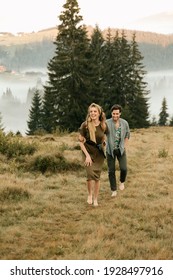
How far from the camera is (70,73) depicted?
37594 millimetres

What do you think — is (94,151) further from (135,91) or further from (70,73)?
(135,91)

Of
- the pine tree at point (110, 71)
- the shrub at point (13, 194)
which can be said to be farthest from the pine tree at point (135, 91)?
the shrub at point (13, 194)

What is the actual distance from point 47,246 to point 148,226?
2.09 metres

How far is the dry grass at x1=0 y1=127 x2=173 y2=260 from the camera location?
20.5ft

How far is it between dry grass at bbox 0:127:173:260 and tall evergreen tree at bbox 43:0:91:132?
2480 centimetres

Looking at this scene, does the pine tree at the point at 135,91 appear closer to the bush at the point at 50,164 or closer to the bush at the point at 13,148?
the bush at the point at 13,148

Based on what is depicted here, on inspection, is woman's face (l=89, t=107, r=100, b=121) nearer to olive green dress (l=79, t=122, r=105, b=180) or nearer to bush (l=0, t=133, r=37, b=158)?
olive green dress (l=79, t=122, r=105, b=180)

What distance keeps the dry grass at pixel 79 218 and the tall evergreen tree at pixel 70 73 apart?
976 inches

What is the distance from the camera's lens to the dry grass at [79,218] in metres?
6.24

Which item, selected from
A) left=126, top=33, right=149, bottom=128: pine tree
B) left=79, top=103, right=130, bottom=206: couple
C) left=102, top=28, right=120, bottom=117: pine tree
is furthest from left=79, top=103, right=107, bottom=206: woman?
left=126, top=33, right=149, bottom=128: pine tree

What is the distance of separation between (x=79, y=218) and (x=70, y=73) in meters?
30.7

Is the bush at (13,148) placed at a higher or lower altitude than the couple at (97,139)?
lower

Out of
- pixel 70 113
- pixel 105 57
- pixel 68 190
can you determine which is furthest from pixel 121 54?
pixel 68 190

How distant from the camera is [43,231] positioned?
23.8ft
